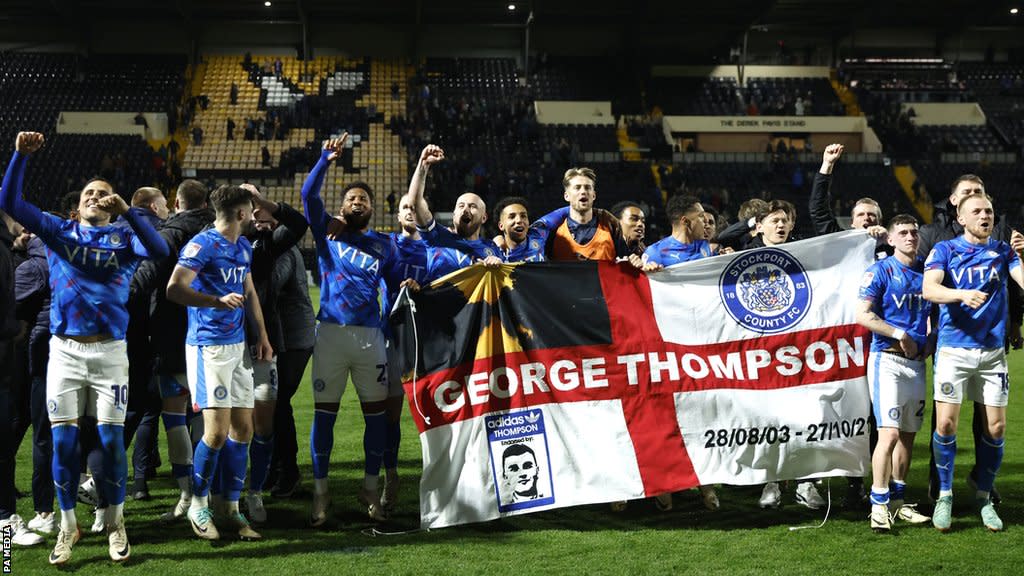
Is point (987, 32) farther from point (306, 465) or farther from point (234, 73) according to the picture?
point (306, 465)

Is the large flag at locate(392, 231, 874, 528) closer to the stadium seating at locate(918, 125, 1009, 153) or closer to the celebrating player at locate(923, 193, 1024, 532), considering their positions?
the celebrating player at locate(923, 193, 1024, 532)

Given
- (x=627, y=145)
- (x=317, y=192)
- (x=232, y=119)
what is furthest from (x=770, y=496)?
(x=232, y=119)

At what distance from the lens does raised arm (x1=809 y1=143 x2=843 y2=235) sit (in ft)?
20.4

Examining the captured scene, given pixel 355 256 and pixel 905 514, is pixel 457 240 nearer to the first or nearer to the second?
pixel 355 256

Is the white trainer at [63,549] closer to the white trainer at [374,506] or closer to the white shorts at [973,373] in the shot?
the white trainer at [374,506]

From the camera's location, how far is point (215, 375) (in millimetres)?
5230

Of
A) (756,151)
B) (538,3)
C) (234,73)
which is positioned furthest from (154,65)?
(756,151)

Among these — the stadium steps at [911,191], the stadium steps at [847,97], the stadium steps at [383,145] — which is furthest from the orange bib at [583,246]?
the stadium steps at [847,97]

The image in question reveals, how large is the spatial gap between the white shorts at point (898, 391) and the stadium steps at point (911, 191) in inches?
1095

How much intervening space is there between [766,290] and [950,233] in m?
1.33

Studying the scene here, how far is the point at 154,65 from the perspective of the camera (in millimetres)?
37531

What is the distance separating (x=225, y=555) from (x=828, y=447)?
11.8 ft

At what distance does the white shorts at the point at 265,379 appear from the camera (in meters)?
5.87

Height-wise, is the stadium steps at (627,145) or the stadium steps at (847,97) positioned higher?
the stadium steps at (847,97)
